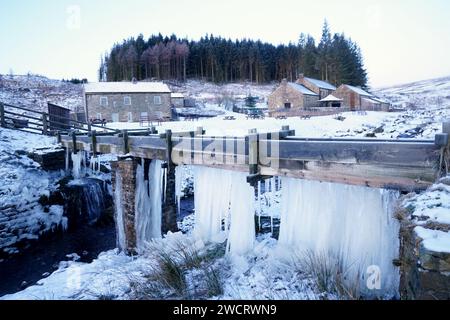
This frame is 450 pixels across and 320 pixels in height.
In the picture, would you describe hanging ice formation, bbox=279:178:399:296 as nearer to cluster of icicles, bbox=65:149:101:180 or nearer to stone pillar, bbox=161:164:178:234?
stone pillar, bbox=161:164:178:234

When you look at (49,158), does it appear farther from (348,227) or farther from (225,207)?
(348,227)

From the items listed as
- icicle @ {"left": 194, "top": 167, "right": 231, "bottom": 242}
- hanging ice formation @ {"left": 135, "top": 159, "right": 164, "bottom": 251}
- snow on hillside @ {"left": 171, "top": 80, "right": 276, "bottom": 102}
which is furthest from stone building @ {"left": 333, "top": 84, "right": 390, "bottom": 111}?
icicle @ {"left": 194, "top": 167, "right": 231, "bottom": 242}

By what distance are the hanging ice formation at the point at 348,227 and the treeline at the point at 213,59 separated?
64.4 meters

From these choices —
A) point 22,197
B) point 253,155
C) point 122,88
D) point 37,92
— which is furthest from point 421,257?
point 37,92

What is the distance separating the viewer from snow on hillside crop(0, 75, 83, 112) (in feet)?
128

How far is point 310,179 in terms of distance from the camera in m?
4.83

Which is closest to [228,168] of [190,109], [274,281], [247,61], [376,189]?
[274,281]

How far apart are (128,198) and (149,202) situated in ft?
1.81

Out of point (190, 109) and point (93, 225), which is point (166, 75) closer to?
point (190, 109)

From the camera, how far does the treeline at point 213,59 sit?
7094 centimetres

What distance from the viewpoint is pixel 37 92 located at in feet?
149

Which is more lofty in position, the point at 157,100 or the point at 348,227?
the point at 157,100

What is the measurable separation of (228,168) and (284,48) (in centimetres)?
8803

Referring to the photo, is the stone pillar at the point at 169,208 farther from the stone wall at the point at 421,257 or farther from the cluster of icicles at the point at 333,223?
Result: the stone wall at the point at 421,257
